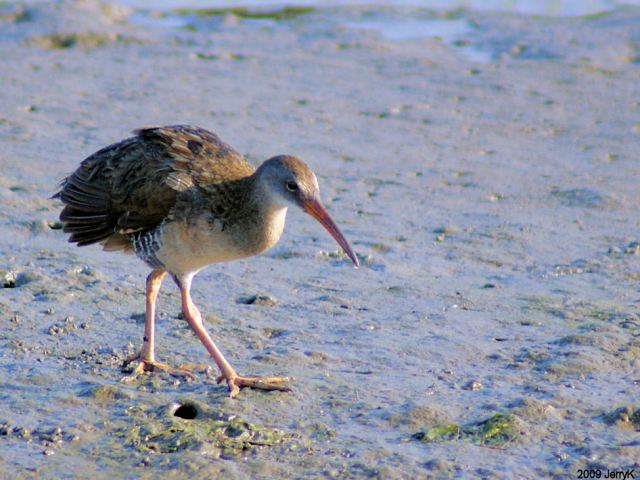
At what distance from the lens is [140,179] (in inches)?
253

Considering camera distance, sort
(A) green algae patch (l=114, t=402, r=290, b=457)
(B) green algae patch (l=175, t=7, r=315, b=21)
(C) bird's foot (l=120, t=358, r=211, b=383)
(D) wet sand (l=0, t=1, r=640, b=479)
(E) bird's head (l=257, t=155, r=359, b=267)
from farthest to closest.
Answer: (B) green algae patch (l=175, t=7, r=315, b=21) < (C) bird's foot (l=120, t=358, r=211, b=383) < (E) bird's head (l=257, t=155, r=359, b=267) < (D) wet sand (l=0, t=1, r=640, b=479) < (A) green algae patch (l=114, t=402, r=290, b=457)

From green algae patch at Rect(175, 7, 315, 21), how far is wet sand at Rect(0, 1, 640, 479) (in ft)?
5.50

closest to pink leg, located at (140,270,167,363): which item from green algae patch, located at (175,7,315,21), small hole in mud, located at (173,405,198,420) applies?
small hole in mud, located at (173,405,198,420)

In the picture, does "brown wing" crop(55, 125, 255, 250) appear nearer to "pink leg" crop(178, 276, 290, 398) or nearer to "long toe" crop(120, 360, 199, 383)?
"pink leg" crop(178, 276, 290, 398)

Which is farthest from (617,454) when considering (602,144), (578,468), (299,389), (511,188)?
(602,144)

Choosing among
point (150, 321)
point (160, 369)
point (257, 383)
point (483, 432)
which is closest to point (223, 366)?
point (257, 383)

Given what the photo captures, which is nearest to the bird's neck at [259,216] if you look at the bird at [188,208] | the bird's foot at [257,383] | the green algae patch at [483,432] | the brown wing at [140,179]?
the bird at [188,208]

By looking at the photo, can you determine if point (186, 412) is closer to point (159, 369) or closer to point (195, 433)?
point (195, 433)

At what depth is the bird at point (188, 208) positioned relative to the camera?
19.8ft

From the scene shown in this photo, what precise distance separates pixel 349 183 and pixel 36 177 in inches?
103

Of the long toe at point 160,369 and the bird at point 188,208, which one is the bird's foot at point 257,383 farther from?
the long toe at point 160,369

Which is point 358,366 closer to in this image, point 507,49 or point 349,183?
point 349,183

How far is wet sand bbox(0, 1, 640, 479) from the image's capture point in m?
5.46

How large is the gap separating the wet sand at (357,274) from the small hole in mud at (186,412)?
0.7 inches
